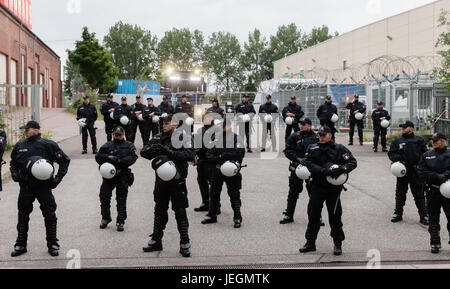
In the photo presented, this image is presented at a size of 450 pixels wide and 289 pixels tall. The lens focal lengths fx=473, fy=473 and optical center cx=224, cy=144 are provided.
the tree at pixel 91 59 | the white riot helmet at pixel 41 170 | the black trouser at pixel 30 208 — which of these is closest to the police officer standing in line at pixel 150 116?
the black trouser at pixel 30 208

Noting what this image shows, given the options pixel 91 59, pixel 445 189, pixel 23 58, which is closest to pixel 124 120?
pixel 445 189

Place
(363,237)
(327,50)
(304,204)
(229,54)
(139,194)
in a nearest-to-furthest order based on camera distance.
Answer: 1. (363,237)
2. (304,204)
3. (139,194)
4. (327,50)
5. (229,54)

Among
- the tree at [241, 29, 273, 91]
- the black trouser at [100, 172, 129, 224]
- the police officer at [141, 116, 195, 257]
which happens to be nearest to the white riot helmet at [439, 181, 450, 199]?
the police officer at [141, 116, 195, 257]

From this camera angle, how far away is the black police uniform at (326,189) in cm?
632

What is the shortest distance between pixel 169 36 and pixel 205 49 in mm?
8616

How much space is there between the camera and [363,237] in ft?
23.5

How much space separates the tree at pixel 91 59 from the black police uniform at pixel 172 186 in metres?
43.0

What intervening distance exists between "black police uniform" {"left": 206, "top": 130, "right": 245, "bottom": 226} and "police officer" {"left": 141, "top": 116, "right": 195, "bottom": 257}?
4.48 feet

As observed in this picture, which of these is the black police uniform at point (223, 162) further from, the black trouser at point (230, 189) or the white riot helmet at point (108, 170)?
the white riot helmet at point (108, 170)

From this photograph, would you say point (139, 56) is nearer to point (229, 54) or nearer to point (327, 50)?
point (229, 54)
